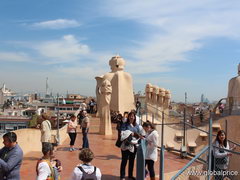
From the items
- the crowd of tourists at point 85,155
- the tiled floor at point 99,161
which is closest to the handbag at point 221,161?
the crowd of tourists at point 85,155

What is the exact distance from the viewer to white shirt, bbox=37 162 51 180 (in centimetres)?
332

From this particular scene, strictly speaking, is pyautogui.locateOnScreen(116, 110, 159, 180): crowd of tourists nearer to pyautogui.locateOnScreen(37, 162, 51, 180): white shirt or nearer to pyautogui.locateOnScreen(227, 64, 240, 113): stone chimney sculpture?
pyautogui.locateOnScreen(37, 162, 51, 180): white shirt

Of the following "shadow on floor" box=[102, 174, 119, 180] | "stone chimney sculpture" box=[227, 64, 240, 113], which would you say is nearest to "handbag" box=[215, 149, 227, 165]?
"shadow on floor" box=[102, 174, 119, 180]

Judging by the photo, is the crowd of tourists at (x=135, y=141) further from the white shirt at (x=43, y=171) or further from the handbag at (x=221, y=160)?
the white shirt at (x=43, y=171)

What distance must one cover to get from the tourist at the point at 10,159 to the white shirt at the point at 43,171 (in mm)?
394

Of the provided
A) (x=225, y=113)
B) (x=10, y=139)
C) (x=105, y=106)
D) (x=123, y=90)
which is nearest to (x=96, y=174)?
(x=10, y=139)

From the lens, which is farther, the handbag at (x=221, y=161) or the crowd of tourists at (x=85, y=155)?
the handbag at (x=221, y=161)

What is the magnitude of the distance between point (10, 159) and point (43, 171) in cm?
51

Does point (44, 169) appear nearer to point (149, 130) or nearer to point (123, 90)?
point (149, 130)

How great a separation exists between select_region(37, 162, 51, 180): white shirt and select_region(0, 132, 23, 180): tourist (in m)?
0.39

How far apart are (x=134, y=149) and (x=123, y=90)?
14631 mm

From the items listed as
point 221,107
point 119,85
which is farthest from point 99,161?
point 119,85

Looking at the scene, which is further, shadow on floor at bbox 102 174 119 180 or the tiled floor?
the tiled floor

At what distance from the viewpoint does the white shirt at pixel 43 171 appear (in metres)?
3.32
